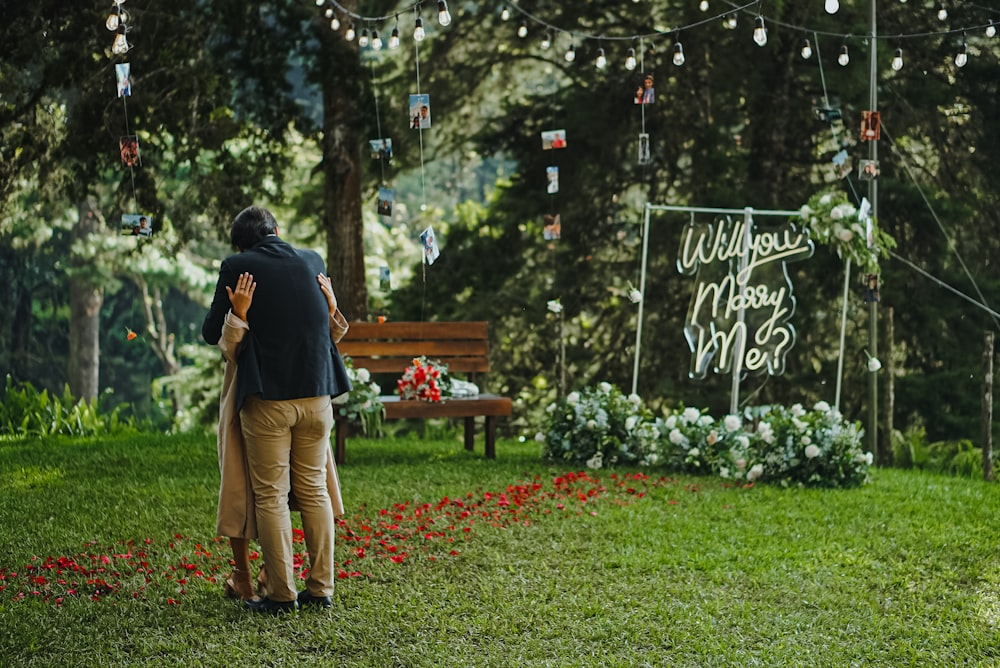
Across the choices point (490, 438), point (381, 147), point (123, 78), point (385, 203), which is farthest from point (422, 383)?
point (123, 78)

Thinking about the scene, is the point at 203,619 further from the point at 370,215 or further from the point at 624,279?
the point at 370,215

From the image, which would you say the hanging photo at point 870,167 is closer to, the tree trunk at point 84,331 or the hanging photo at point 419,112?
the hanging photo at point 419,112

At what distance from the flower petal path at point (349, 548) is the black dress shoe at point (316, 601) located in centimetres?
42

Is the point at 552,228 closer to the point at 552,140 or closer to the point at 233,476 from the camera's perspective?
the point at 552,140

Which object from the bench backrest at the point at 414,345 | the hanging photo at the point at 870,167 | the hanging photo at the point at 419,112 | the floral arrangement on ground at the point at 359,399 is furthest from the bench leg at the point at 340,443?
the hanging photo at the point at 870,167

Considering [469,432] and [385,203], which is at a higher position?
[385,203]

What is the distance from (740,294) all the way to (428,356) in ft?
8.41

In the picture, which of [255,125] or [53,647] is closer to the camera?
[53,647]

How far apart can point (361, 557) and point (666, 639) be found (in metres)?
1.69

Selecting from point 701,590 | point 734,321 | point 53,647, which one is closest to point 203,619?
point 53,647

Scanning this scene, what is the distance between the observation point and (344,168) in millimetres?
9164

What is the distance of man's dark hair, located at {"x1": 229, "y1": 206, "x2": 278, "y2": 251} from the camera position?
13.8 feet

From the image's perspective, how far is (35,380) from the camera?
17.6 metres

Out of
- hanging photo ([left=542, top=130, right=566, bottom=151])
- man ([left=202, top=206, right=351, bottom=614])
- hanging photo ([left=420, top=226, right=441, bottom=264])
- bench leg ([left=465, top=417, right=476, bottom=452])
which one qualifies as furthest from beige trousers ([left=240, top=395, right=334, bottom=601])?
bench leg ([left=465, top=417, right=476, bottom=452])
